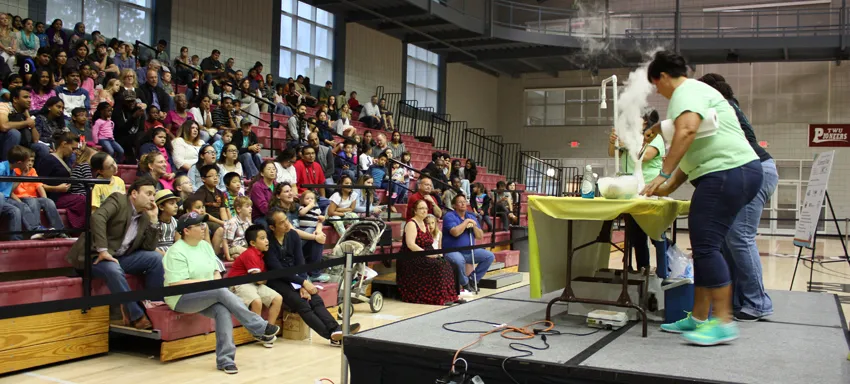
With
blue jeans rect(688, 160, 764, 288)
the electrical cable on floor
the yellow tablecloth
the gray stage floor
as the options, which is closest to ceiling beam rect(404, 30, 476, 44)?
the yellow tablecloth

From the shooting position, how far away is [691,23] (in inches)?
808

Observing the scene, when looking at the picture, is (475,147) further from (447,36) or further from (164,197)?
(164,197)

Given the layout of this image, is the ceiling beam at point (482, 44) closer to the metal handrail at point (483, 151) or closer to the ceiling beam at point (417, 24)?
the ceiling beam at point (417, 24)

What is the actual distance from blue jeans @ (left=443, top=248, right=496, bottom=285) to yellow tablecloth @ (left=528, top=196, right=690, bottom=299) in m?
3.61

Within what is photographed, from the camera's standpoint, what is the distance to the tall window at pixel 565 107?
2316 centimetres

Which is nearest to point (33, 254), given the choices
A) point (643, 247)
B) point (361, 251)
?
point (361, 251)

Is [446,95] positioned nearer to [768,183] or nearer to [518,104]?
[518,104]

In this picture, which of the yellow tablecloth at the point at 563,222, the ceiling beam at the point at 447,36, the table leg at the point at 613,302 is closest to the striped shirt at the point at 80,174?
the yellow tablecloth at the point at 563,222

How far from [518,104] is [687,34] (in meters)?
6.53

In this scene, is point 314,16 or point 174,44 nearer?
point 174,44

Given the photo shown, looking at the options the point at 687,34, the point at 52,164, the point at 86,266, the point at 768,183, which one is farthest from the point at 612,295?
the point at 687,34

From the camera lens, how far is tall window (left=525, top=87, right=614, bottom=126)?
76.0ft

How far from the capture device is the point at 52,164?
6.38m

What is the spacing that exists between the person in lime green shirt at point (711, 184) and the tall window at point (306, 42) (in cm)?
1333
